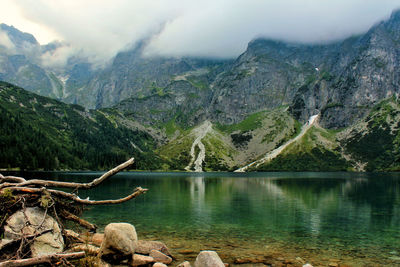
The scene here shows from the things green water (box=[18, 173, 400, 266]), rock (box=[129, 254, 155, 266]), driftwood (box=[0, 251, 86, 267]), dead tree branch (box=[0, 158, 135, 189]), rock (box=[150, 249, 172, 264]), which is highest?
dead tree branch (box=[0, 158, 135, 189])

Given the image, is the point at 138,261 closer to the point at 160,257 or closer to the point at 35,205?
the point at 160,257

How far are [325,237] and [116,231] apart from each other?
28175mm

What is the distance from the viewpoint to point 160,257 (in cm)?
2677

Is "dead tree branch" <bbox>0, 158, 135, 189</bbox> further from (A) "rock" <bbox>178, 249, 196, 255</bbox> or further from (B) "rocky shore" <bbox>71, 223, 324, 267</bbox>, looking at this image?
(A) "rock" <bbox>178, 249, 196, 255</bbox>

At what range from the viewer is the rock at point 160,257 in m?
26.5

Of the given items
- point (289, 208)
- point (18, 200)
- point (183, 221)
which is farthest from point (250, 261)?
point (289, 208)

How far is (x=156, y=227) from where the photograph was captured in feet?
146

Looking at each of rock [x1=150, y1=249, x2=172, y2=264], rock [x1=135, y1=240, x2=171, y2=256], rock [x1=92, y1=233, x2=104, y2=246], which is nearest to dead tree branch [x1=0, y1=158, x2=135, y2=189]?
rock [x1=135, y1=240, x2=171, y2=256]

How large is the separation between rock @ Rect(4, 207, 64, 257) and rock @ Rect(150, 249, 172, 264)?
1036 cm

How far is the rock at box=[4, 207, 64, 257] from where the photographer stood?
16453 mm

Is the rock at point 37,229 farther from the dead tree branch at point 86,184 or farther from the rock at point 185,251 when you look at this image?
the rock at point 185,251

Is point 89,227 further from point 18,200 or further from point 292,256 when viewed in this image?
point 292,256

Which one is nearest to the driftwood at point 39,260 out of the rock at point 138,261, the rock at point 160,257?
the rock at point 138,261

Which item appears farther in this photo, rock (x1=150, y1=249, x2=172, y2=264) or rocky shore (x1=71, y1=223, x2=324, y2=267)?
rock (x1=150, y1=249, x2=172, y2=264)
